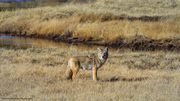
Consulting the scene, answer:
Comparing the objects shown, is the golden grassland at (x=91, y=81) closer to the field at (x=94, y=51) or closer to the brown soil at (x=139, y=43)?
the field at (x=94, y=51)

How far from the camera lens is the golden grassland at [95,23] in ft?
105

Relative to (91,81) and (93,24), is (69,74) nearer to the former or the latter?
(91,81)

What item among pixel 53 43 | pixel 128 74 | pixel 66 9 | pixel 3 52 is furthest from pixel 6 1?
pixel 128 74

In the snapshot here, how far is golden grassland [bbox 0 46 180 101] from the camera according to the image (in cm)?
1334

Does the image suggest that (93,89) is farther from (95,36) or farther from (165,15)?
(165,15)

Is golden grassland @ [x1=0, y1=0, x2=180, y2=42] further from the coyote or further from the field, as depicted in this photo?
the coyote

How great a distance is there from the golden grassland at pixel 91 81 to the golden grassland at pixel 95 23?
31.9ft

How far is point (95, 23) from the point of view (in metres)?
34.2

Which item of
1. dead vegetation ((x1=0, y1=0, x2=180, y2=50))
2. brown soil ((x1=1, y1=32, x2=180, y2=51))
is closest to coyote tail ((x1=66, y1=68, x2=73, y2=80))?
brown soil ((x1=1, y1=32, x2=180, y2=51))

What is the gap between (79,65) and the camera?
52.0ft

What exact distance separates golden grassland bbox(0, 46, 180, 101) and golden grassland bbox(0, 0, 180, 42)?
31.9ft

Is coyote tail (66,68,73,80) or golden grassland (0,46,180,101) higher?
coyote tail (66,68,73,80)

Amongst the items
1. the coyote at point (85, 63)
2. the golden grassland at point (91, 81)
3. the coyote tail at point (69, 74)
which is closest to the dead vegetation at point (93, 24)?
the golden grassland at point (91, 81)

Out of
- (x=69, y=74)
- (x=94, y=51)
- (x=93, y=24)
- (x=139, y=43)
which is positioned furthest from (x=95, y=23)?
(x=69, y=74)
